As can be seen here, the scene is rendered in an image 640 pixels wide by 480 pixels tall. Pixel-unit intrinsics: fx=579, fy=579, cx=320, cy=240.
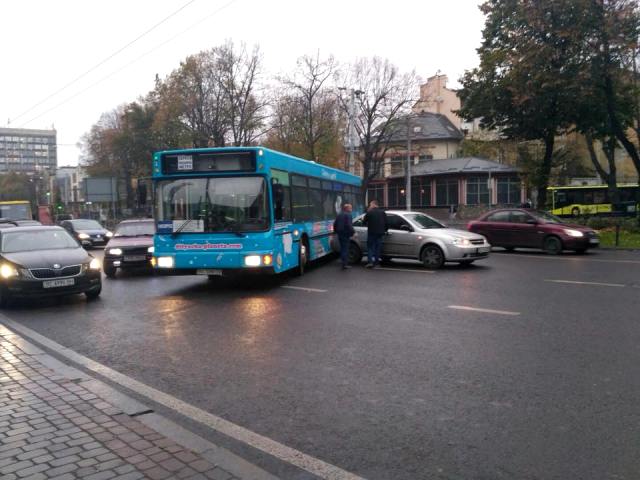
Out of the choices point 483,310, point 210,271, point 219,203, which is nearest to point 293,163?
point 219,203

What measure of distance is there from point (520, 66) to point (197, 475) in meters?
24.2

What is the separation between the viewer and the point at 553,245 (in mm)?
19172

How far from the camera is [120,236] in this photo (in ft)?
57.1

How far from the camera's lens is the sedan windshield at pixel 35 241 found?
1165 cm

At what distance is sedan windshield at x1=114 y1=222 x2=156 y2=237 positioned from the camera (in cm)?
1750

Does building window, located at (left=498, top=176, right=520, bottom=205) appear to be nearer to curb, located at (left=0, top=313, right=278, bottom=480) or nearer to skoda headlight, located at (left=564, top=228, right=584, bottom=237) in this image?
skoda headlight, located at (left=564, top=228, right=584, bottom=237)

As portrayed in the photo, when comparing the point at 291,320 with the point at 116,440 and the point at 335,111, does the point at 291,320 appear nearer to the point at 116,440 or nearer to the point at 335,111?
the point at 116,440

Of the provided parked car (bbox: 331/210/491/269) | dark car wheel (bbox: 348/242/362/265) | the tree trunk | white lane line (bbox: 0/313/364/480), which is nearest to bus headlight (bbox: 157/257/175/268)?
white lane line (bbox: 0/313/364/480)

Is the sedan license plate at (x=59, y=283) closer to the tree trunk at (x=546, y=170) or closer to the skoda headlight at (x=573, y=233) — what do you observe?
the skoda headlight at (x=573, y=233)

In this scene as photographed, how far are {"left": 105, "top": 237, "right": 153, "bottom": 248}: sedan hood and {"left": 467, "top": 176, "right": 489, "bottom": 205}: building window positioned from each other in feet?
148

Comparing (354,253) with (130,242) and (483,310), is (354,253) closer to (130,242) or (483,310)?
(130,242)

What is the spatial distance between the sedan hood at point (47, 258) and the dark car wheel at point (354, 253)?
7.88 metres

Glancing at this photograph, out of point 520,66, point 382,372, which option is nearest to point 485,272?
point 382,372

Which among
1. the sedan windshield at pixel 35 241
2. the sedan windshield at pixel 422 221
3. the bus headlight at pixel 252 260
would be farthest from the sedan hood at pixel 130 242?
the sedan windshield at pixel 422 221
